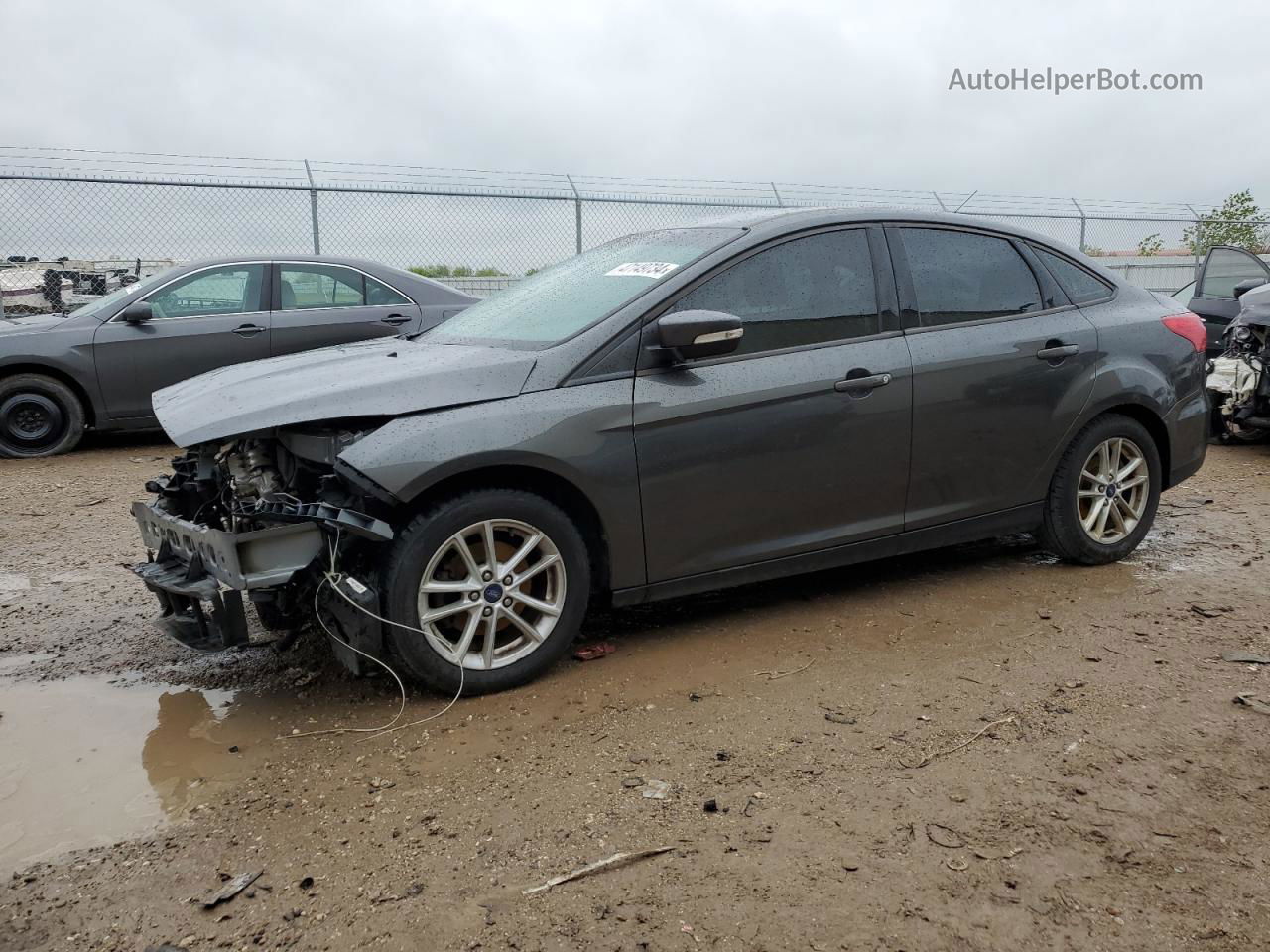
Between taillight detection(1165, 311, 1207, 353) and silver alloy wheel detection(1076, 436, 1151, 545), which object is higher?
taillight detection(1165, 311, 1207, 353)

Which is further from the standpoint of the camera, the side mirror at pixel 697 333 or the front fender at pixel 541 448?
the side mirror at pixel 697 333

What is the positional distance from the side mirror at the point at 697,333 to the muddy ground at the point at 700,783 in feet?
3.85

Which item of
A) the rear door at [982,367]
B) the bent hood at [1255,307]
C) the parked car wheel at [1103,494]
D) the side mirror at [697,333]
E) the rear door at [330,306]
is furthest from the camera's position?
the rear door at [330,306]

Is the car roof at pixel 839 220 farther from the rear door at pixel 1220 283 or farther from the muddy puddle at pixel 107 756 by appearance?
the rear door at pixel 1220 283

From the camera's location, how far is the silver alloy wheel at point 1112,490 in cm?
516

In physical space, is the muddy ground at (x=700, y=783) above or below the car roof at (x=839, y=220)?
below

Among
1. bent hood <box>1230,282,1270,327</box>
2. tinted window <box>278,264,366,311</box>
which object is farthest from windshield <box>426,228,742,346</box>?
bent hood <box>1230,282,1270,327</box>

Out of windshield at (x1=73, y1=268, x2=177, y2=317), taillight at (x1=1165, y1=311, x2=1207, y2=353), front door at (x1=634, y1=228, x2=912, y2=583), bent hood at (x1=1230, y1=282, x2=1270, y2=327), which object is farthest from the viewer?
windshield at (x1=73, y1=268, x2=177, y2=317)

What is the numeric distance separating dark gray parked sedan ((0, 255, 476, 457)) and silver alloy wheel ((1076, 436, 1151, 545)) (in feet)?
16.5

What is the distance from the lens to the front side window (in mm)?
8891

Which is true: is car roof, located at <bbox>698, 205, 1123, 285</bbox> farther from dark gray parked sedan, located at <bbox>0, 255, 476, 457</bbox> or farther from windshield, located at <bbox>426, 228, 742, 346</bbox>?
dark gray parked sedan, located at <bbox>0, 255, 476, 457</bbox>

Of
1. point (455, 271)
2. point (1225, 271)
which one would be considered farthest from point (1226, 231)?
point (455, 271)

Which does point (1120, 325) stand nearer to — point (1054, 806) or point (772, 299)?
point (772, 299)

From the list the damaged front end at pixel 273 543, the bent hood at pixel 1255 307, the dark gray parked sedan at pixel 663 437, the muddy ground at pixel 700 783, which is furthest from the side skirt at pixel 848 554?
the bent hood at pixel 1255 307
